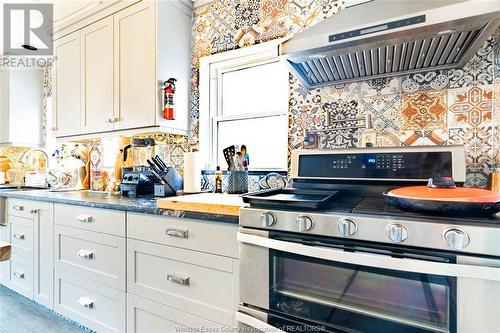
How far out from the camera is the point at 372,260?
2.88 ft

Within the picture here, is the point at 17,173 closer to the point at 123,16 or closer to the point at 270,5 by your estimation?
the point at 123,16

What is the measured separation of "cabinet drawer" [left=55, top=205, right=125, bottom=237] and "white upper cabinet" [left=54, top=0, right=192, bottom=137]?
2.20ft

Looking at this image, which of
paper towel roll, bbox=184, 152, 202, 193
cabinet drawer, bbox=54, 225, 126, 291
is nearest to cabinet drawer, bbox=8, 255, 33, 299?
cabinet drawer, bbox=54, 225, 126, 291

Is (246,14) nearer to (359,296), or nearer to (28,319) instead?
(359,296)

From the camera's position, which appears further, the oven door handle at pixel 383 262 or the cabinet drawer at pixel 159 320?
the cabinet drawer at pixel 159 320

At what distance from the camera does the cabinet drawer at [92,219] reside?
5.41 feet

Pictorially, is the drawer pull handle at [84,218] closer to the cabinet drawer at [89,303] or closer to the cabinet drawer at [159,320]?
the cabinet drawer at [89,303]

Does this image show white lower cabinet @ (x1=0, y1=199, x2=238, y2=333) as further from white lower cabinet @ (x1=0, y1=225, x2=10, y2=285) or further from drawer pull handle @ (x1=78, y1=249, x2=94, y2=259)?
white lower cabinet @ (x1=0, y1=225, x2=10, y2=285)

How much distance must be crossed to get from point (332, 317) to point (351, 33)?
1.07 meters

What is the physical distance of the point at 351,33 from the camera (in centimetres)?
112

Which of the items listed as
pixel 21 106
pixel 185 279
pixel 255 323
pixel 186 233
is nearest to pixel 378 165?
pixel 255 323

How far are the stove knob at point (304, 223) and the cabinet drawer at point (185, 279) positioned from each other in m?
0.41

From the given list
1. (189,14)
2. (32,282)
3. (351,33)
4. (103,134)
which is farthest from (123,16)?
(32,282)

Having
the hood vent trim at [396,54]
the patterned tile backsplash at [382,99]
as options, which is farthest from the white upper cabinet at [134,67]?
the hood vent trim at [396,54]
